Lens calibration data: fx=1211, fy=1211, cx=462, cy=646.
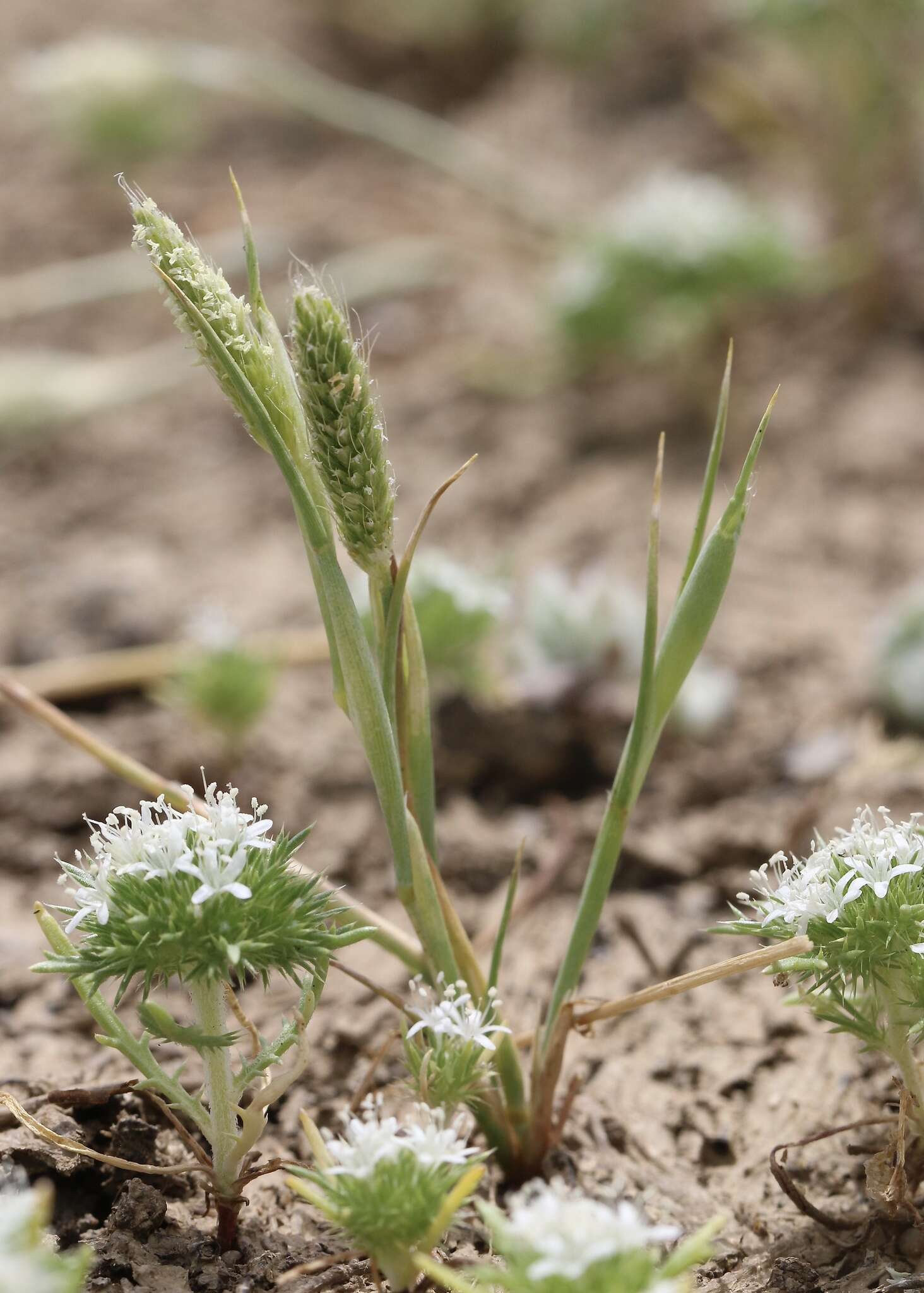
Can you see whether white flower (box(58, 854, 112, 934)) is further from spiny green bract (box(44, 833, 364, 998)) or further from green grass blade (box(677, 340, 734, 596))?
green grass blade (box(677, 340, 734, 596))

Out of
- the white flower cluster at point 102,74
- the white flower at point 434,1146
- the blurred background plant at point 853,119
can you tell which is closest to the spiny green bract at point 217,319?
the white flower at point 434,1146

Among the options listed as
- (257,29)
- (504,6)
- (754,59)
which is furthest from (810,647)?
(257,29)

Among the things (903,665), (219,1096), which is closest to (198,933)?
(219,1096)

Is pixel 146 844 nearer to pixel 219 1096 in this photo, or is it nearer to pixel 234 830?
pixel 234 830

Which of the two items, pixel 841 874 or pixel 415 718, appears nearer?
pixel 841 874

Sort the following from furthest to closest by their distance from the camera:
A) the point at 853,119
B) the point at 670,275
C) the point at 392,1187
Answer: the point at 853,119 < the point at 670,275 < the point at 392,1187

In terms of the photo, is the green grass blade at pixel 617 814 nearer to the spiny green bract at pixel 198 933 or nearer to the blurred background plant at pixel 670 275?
the spiny green bract at pixel 198 933

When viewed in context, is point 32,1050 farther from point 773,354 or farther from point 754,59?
point 754,59
